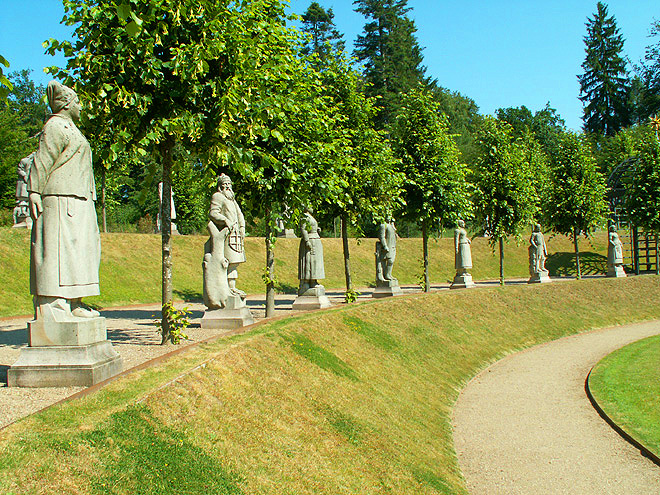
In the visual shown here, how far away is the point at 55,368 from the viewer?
7332 mm

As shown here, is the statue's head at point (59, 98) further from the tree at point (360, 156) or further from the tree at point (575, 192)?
the tree at point (575, 192)

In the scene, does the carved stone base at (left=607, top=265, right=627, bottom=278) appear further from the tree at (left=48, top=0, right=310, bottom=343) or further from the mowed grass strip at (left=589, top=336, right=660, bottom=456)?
the tree at (left=48, top=0, right=310, bottom=343)

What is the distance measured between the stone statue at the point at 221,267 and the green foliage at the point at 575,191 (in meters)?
24.5

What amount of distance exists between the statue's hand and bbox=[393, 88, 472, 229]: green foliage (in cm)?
1758

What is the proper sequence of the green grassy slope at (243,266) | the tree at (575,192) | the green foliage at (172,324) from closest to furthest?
1. the green foliage at (172,324)
2. the green grassy slope at (243,266)
3. the tree at (575,192)

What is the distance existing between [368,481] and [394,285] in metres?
15.9

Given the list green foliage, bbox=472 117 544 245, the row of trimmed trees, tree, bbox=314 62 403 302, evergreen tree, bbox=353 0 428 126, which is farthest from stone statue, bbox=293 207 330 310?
evergreen tree, bbox=353 0 428 126

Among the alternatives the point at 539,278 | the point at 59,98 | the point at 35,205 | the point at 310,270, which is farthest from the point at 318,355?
the point at 539,278

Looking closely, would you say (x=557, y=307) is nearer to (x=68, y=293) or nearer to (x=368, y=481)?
(x=368, y=481)

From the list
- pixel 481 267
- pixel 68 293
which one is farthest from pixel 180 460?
pixel 481 267

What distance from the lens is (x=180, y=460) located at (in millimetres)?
6008

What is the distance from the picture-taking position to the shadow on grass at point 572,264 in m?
39.3

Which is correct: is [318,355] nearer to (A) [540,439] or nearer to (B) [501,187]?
(A) [540,439]

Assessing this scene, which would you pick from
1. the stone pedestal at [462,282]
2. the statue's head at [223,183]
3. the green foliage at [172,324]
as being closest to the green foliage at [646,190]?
the stone pedestal at [462,282]
